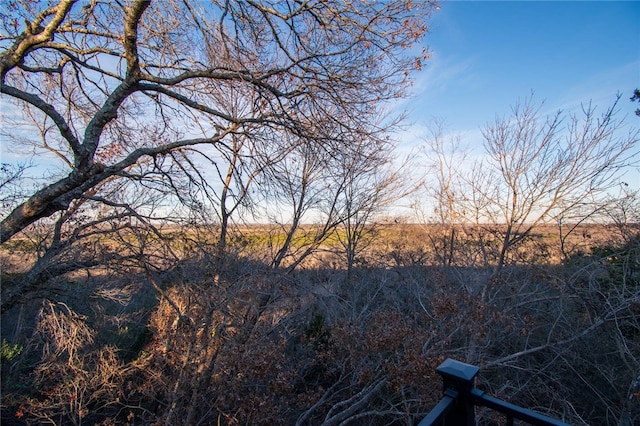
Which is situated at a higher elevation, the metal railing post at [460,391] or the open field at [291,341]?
the metal railing post at [460,391]

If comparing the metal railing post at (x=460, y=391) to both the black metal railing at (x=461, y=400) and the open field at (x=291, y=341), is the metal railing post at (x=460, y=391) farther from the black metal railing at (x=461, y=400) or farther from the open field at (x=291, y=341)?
the open field at (x=291, y=341)

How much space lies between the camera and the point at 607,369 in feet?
20.3

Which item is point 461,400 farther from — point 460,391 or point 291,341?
point 291,341

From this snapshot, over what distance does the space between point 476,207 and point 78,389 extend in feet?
36.2

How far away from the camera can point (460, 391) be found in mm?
1605

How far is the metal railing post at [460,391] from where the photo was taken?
62.3 inches

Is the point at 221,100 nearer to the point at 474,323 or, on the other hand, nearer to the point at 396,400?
the point at 474,323

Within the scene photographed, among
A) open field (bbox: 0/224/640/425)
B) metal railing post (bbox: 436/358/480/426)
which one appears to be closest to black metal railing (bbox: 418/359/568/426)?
metal railing post (bbox: 436/358/480/426)

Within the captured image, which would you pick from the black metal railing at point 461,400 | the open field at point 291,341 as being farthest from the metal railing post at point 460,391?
the open field at point 291,341

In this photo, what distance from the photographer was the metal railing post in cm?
158

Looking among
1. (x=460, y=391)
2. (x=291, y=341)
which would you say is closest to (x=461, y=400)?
(x=460, y=391)

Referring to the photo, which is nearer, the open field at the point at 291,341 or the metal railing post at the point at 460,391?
the metal railing post at the point at 460,391

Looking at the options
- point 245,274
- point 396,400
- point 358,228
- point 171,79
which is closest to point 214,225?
point 245,274

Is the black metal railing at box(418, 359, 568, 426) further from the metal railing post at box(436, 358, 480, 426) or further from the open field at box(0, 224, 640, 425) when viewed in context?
the open field at box(0, 224, 640, 425)
